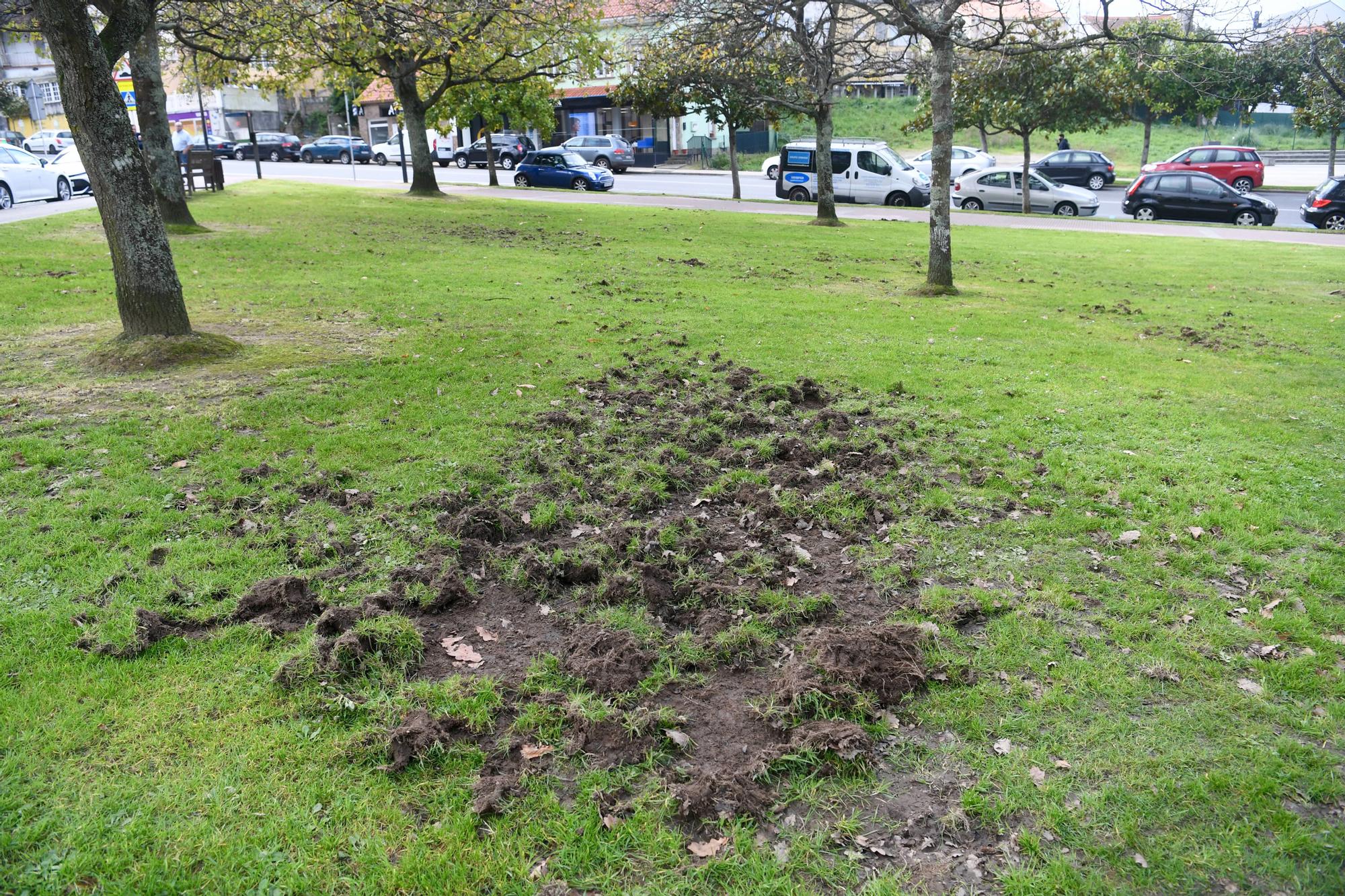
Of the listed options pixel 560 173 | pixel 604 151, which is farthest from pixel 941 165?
pixel 604 151

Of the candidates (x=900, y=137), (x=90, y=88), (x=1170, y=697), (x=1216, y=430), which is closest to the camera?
(x=1170, y=697)

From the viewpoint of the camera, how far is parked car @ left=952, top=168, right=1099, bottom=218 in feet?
88.4

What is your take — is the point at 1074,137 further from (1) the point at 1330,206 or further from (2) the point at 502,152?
(2) the point at 502,152

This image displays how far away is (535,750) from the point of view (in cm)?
336

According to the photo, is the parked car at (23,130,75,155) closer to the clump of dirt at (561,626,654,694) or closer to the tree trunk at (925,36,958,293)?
the tree trunk at (925,36,958,293)

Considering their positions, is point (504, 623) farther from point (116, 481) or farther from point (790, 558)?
point (116, 481)

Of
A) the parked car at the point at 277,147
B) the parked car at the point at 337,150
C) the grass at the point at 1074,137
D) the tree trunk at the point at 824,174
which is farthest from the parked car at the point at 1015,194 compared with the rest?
the parked car at the point at 277,147

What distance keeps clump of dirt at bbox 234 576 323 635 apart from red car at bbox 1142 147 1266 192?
1417 inches

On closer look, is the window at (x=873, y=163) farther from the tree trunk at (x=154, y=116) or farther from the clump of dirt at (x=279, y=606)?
the clump of dirt at (x=279, y=606)

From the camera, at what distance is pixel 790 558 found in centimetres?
488

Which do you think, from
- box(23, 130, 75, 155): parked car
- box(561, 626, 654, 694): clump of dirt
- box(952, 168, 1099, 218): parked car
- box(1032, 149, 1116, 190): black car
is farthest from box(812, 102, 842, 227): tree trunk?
box(23, 130, 75, 155): parked car

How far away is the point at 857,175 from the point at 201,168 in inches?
783

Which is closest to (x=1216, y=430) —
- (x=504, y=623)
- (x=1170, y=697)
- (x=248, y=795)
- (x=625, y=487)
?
(x=1170, y=697)

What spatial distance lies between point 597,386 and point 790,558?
338cm
